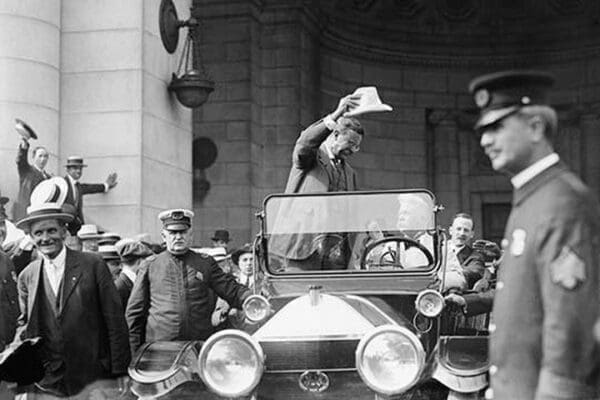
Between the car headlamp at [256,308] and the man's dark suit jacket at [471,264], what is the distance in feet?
6.08

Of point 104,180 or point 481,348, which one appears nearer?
point 481,348

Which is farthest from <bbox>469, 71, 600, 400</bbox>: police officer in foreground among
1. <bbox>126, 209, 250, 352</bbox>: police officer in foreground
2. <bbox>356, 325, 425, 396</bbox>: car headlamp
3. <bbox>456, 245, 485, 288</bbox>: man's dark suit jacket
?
<bbox>456, 245, 485, 288</bbox>: man's dark suit jacket

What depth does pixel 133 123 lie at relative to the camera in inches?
476

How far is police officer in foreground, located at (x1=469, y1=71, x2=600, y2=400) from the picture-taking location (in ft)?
11.0

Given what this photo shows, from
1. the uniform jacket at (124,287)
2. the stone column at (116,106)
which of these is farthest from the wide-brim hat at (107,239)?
the stone column at (116,106)

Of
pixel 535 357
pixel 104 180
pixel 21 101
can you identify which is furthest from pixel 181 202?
pixel 535 357

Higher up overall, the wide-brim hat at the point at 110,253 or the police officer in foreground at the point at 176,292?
the wide-brim hat at the point at 110,253

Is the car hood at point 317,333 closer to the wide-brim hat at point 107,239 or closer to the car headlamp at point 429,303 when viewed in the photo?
the car headlamp at point 429,303

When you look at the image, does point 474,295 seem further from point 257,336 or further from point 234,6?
point 234,6

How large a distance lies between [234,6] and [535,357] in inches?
601

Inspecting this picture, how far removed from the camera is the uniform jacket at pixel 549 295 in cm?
336

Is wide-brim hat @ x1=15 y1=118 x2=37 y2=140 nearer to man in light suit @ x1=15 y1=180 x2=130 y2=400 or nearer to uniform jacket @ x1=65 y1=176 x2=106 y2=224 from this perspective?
uniform jacket @ x1=65 y1=176 x2=106 y2=224

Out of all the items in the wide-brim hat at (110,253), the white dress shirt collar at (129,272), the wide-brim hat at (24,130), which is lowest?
the white dress shirt collar at (129,272)

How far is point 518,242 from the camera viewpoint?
11.7 ft
